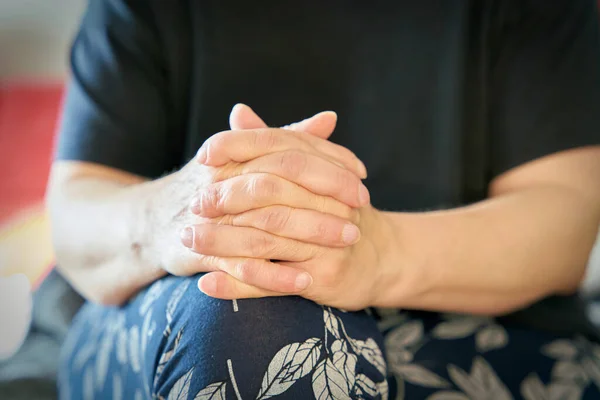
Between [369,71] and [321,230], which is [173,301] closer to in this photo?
[321,230]

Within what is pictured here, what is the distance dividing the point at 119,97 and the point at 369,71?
15.9 inches

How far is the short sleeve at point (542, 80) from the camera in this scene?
2.73 ft

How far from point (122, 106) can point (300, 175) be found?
418 millimetres

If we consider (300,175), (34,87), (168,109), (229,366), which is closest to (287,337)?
(229,366)

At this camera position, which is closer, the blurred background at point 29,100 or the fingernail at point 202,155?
the fingernail at point 202,155

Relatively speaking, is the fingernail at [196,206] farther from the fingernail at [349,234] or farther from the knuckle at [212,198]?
the fingernail at [349,234]

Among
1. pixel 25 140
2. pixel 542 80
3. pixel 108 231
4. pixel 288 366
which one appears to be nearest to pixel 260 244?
pixel 288 366

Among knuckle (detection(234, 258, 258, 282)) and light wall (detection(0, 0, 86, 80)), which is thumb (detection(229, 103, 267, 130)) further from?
light wall (detection(0, 0, 86, 80))

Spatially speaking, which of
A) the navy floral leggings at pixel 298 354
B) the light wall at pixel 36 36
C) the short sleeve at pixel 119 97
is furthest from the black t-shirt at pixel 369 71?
the light wall at pixel 36 36

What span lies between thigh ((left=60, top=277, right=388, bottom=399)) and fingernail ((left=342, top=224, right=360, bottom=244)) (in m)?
0.08

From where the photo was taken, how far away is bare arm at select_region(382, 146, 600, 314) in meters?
0.69

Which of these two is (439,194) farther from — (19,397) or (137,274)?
(19,397)

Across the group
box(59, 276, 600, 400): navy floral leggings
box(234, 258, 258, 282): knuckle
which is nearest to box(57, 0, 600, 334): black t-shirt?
box(59, 276, 600, 400): navy floral leggings

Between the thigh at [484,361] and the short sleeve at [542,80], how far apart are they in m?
0.27
